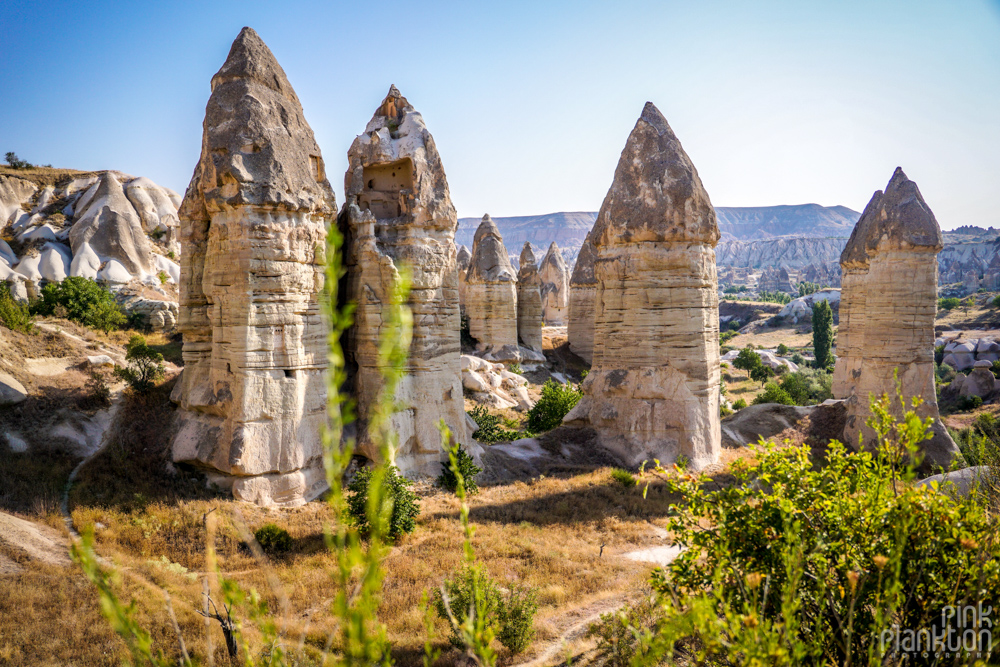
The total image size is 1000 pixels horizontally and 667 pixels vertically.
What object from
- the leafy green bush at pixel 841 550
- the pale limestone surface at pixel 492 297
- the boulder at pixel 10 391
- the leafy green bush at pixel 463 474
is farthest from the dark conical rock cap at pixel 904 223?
the boulder at pixel 10 391

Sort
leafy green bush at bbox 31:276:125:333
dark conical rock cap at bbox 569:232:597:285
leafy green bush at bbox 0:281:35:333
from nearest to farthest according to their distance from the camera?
leafy green bush at bbox 0:281:35:333 → leafy green bush at bbox 31:276:125:333 → dark conical rock cap at bbox 569:232:597:285

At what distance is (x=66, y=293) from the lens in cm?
1738

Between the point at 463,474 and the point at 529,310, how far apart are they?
841 inches

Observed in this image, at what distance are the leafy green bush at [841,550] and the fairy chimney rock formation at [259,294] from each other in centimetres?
765

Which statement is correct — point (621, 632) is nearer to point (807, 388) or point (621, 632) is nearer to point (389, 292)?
point (389, 292)

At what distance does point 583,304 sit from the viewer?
3194cm

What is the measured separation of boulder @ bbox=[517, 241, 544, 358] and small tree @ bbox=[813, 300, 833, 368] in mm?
17612

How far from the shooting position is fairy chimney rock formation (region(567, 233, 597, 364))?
31656 millimetres

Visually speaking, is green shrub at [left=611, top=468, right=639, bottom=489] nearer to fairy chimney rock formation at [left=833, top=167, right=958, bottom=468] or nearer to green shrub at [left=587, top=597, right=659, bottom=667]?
green shrub at [left=587, top=597, right=659, bottom=667]

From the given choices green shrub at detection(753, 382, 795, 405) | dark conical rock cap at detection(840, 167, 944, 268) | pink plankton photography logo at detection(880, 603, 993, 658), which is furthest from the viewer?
green shrub at detection(753, 382, 795, 405)

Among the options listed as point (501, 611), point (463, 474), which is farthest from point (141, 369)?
point (501, 611)

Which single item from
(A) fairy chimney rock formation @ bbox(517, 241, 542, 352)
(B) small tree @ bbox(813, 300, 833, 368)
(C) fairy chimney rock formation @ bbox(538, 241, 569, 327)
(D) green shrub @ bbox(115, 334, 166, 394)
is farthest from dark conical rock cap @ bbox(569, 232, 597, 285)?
(D) green shrub @ bbox(115, 334, 166, 394)

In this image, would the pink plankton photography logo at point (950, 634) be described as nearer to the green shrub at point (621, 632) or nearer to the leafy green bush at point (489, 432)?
the green shrub at point (621, 632)

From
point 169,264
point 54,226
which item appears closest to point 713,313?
point 169,264
